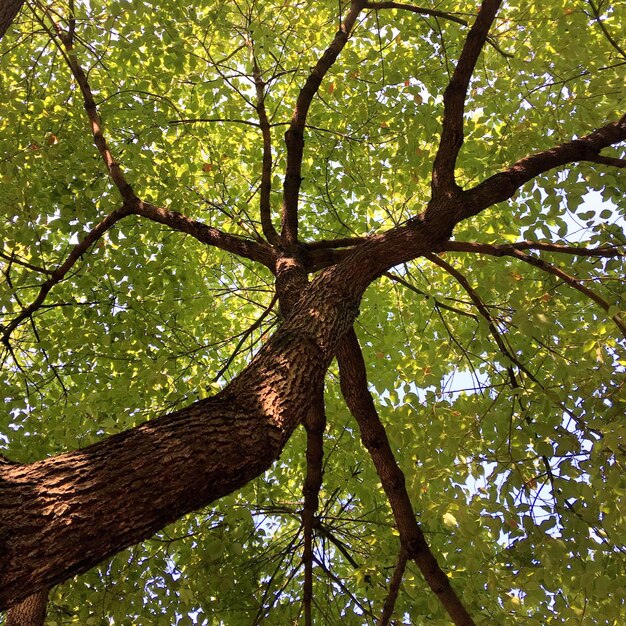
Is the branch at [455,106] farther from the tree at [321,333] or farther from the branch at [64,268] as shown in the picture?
the branch at [64,268]

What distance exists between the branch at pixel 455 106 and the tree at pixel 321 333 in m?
0.02

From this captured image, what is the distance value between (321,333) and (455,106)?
1725 millimetres

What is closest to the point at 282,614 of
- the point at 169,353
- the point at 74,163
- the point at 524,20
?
the point at 169,353

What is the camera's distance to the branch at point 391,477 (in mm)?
3291

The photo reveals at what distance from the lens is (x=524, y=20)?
14.5ft

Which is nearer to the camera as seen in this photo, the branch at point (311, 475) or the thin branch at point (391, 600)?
the thin branch at point (391, 600)

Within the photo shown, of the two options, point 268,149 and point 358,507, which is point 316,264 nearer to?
point 268,149

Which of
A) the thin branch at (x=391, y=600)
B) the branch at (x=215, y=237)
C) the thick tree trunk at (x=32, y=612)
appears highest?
the branch at (x=215, y=237)

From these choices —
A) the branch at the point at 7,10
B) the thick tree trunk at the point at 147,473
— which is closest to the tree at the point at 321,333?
the thick tree trunk at the point at 147,473

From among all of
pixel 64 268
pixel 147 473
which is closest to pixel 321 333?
pixel 147 473

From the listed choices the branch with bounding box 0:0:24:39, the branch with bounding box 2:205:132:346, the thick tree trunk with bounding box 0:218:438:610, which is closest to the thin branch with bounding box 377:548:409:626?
the thick tree trunk with bounding box 0:218:438:610

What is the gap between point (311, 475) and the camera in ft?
12.5

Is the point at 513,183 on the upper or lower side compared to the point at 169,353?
upper

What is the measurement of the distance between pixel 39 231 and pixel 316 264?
7.11 feet
